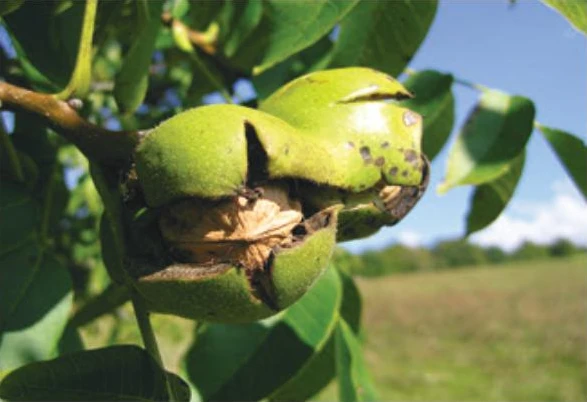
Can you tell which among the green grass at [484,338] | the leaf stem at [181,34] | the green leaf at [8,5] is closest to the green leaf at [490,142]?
the leaf stem at [181,34]

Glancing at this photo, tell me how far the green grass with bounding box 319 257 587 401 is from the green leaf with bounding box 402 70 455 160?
763cm

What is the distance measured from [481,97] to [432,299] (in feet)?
107

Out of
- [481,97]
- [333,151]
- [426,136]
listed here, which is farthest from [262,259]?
[481,97]

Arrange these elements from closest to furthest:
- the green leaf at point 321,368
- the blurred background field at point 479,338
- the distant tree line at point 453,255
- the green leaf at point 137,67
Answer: the green leaf at point 137,67 < the green leaf at point 321,368 < the blurred background field at point 479,338 < the distant tree line at point 453,255

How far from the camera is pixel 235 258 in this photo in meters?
0.99

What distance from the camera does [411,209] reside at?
3.98ft

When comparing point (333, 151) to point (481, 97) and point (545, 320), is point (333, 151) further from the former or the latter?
point (545, 320)

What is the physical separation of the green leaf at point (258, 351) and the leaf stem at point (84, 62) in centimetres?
53

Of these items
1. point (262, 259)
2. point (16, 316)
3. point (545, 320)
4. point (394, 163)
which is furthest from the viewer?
point (545, 320)

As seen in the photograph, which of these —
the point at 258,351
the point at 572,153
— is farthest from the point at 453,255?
the point at 258,351

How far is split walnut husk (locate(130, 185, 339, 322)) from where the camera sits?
0.97 metres

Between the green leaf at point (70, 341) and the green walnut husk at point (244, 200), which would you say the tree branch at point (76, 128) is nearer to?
the green walnut husk at point (244, 200)

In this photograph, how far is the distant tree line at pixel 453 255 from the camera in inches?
1980

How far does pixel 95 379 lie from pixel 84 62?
48cm
